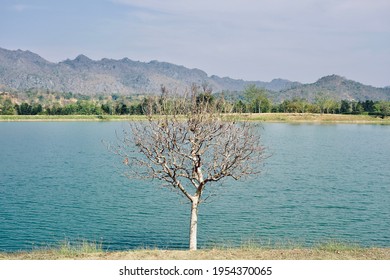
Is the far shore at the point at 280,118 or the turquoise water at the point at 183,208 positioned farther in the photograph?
the far shore at the point at 280,118

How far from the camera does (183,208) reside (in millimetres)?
28562

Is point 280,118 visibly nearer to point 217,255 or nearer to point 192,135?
point 192,135

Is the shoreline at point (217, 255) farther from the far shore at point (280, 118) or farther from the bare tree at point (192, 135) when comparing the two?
the far shore at point (280, 118)

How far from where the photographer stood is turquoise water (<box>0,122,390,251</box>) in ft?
75.3

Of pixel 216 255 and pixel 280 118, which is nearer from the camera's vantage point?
pixel 216 255

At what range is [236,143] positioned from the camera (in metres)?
16.9

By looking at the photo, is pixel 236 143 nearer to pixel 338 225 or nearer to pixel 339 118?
pixel 338 225

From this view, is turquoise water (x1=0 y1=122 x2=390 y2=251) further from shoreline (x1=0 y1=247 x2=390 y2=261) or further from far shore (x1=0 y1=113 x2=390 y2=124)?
far shore (x1=0 y1=113 x2=390 y2=124)

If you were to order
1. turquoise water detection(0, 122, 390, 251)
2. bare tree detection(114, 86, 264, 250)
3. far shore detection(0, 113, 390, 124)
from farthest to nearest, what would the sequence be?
far shore detection(0, 113, 390, 124), turquoise water detection(0, 122, 390, 251), bare tree detection(114, 86, 264, 250)

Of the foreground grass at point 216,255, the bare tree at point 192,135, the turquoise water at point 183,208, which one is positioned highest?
the bare tree at point 192,135

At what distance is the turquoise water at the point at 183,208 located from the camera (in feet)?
75.3

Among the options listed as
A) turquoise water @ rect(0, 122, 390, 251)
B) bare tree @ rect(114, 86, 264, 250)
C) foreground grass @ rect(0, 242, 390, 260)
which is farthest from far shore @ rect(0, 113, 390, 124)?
foreground grass @ rect(0, 242, 390, 260)

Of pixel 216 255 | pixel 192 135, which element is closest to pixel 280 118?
pixel 192 135

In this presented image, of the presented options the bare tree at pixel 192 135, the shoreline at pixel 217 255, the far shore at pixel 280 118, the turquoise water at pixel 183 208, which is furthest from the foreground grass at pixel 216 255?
the far shore at pixel 280 118
